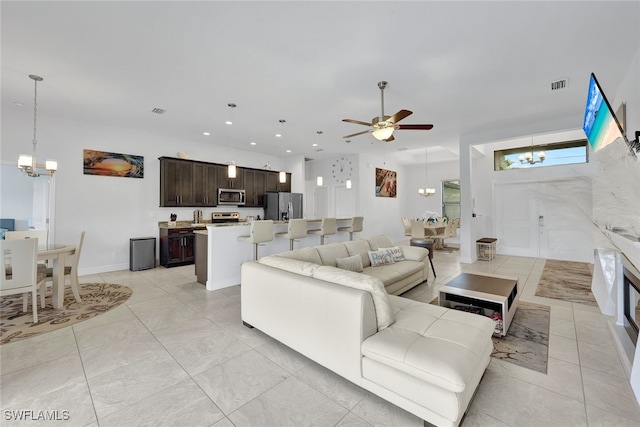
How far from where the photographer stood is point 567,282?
4.66 m

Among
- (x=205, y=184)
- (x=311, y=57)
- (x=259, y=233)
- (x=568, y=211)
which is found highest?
(x=311, y=57)

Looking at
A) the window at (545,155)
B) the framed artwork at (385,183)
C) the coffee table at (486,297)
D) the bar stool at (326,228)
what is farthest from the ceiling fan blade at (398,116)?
the framed artwork at (385,183)

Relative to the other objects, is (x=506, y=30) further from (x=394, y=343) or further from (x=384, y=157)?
(x=384, y=157)

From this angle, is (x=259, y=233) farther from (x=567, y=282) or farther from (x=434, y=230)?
(x=434, y=230)

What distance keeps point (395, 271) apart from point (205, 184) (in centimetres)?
513

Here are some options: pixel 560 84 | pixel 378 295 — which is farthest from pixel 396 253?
pixel 560 84

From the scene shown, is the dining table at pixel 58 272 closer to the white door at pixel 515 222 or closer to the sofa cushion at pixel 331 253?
the sofa cushion at pixel 331 253

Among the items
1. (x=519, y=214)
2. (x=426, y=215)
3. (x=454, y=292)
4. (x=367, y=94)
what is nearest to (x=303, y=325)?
(x=454, y=292)

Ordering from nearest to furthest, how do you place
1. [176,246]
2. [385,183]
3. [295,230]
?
[295,230] < [176,246] < [385,183]

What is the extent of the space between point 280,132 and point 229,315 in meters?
4.09

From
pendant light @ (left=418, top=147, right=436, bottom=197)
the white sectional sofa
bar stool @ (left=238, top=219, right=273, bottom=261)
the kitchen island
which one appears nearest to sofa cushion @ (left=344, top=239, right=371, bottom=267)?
bar stool @ (left=238, top=219, right=273, bottom=261)

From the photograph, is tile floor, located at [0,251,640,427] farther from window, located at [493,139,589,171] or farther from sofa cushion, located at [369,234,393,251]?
window, located at [493,139,589,171]

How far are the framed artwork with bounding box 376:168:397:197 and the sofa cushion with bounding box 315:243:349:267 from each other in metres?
5.63

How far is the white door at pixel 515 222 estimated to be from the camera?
6879 mm
